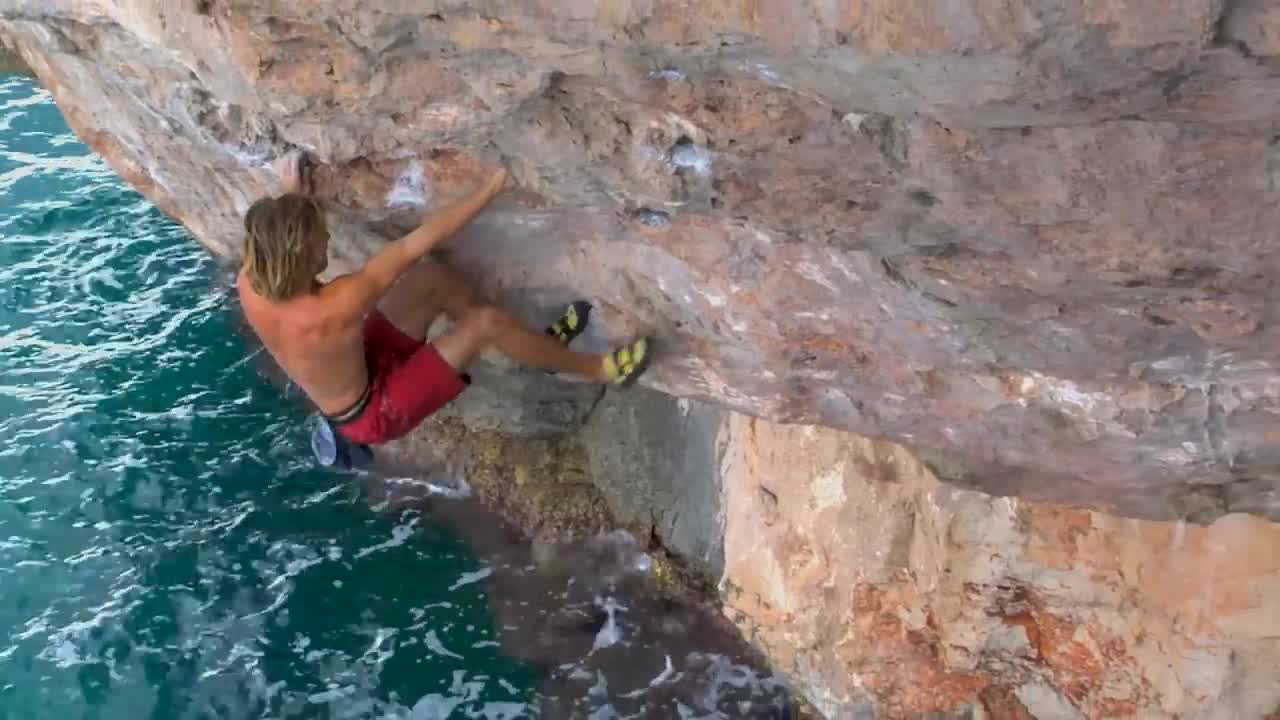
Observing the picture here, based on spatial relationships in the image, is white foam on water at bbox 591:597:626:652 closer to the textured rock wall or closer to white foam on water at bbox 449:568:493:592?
white foam on water at bbox 449:568:493:592

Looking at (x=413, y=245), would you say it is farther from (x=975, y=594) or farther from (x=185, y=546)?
(x=185, y=546)

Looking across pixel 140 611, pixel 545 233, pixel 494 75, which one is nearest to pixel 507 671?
pixel 140 611

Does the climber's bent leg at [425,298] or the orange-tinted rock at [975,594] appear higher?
the climber's bent leg at [425,298]

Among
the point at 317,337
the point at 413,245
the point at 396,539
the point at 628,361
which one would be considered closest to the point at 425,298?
→ the point at 317,337

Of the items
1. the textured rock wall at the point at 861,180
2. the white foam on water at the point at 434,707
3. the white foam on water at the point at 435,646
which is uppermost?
the textured rock wall at the point at 861,180

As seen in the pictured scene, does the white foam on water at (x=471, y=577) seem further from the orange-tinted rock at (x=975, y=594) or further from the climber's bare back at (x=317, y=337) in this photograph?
the climber's bare back at (x=317, y=337)

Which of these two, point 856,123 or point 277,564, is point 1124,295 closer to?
point 856,123

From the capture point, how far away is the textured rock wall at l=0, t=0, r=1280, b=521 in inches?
97.0

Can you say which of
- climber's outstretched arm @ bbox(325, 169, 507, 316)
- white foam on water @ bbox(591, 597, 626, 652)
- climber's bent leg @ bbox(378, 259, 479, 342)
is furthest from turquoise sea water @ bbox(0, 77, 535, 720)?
climber's outstretched arm @ bbox(325, 169, 507, 316)

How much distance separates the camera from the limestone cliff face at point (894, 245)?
8.48 feet

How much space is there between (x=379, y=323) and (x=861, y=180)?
2507 millimetres

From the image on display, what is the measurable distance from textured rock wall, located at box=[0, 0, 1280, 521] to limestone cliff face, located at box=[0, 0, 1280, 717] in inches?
0.4

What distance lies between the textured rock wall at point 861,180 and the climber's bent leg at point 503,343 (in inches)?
8.2

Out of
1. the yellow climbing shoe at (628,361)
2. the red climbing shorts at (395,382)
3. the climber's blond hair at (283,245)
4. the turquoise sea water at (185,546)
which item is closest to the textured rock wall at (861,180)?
the yellow climbing shoe at (628,361)
